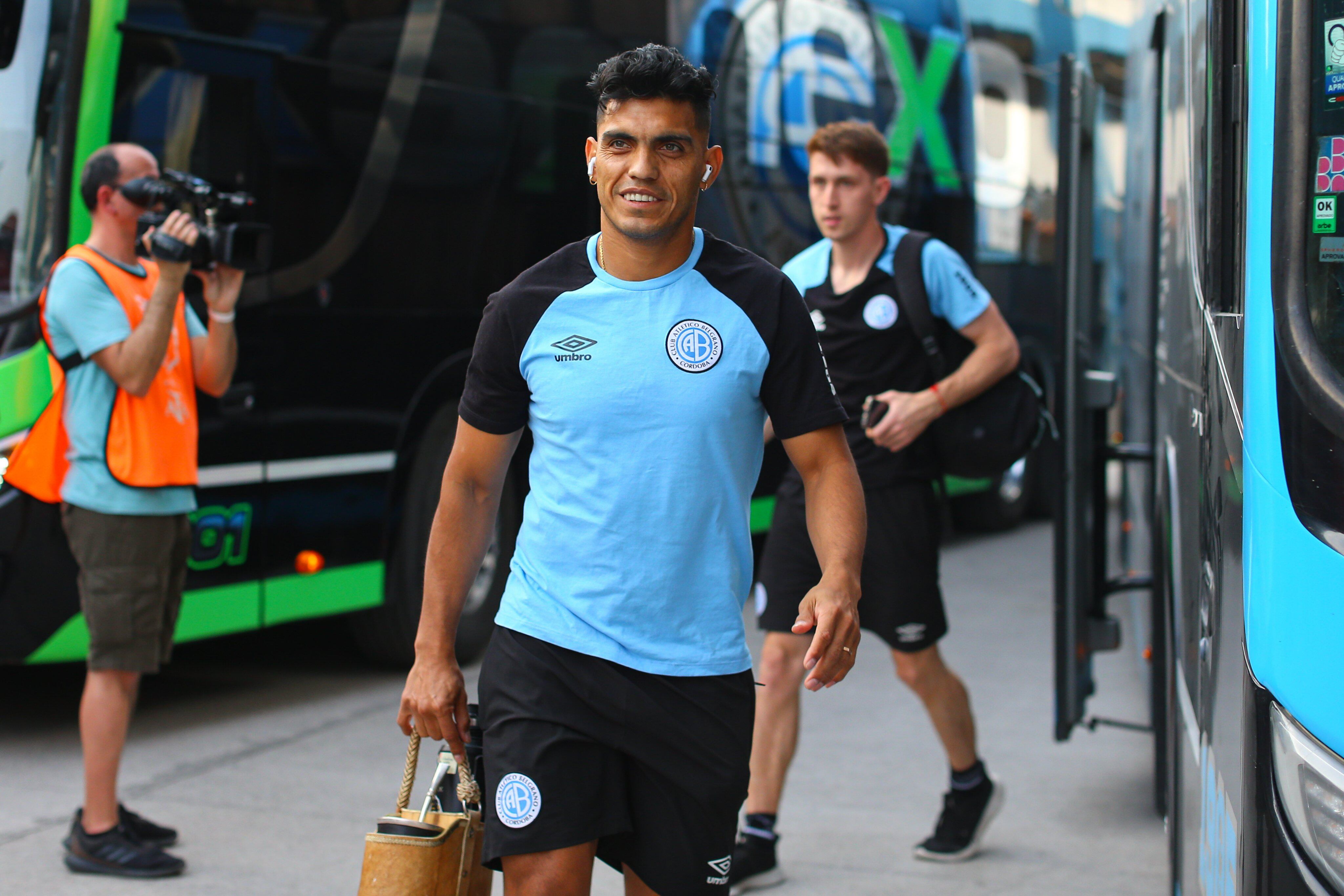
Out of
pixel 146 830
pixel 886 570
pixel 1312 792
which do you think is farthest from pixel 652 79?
pixel 146 830

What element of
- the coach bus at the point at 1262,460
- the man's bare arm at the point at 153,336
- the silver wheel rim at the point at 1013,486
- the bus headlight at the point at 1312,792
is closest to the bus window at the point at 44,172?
the man's bare arm at the point at 153,336

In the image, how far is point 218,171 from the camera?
582 cm

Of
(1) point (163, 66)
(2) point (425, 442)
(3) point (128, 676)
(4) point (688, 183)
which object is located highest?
(1) point (163, 66)

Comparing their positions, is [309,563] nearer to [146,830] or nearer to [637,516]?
[146,830]

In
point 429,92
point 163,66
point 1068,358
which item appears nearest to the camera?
point 1068,358

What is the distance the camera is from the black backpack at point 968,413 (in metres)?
4.28

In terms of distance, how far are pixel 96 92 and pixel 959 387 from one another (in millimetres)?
3013

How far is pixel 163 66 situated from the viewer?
5.57 metres

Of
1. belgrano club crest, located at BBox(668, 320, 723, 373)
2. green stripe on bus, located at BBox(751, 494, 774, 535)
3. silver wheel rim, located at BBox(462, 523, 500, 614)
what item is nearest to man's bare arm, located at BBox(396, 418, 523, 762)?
belgrano club crest, located at BBox(668, 320, 723, 373)

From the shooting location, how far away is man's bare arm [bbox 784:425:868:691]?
97.6 inches

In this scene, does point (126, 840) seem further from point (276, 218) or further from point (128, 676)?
point (276, 218)

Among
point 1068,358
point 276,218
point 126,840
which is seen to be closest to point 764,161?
point 276,218

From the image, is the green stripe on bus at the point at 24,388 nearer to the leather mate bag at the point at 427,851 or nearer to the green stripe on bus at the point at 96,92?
the green stripe on bus at the point at 96,92

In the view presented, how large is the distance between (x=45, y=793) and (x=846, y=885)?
8.04 feet
